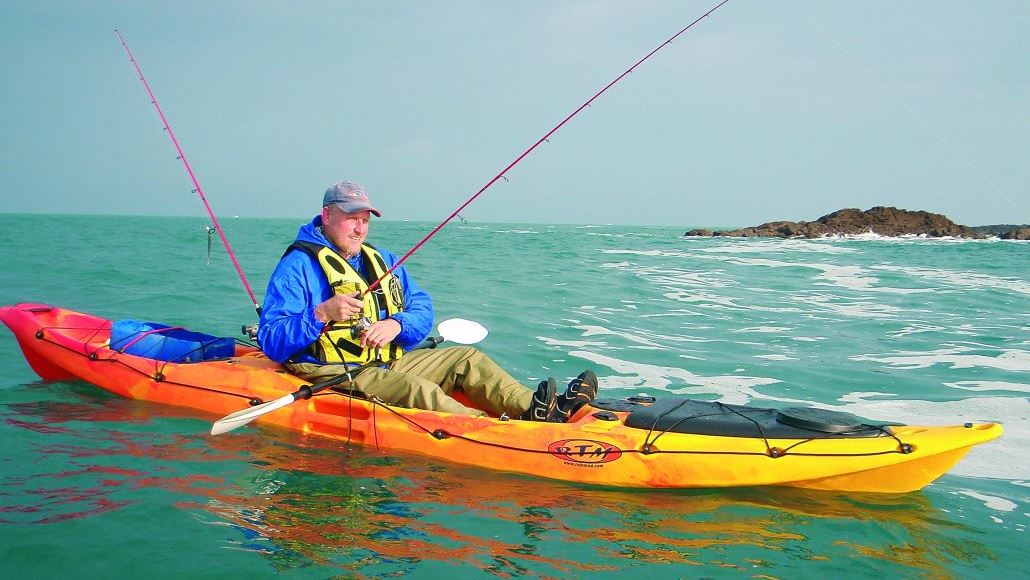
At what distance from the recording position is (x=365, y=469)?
4.52m

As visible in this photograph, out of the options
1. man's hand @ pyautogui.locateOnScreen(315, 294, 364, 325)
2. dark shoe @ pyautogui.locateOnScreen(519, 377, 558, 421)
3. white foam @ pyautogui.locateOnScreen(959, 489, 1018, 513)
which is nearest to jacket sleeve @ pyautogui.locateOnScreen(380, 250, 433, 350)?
man's hand @ pyautogui.locateOnScreen(315, 294, 364, 325)

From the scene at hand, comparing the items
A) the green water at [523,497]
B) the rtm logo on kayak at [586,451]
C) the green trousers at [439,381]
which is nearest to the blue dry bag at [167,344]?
the green water at [523,497]

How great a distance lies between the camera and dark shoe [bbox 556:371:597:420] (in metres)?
4.81

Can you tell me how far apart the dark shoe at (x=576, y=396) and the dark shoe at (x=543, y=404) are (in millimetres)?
64

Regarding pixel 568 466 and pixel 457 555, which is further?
pixel 568 466

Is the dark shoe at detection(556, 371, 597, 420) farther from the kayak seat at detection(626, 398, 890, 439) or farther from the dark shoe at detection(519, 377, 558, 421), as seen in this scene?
the kayak seat at detection(626, 398, 890, 439)

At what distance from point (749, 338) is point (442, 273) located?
332 inches

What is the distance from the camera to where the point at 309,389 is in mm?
4676

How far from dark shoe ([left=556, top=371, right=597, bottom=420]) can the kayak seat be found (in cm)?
31

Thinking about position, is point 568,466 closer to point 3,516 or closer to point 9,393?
point 3,516

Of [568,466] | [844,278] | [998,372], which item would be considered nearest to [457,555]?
[568,466]

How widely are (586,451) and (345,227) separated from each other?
2150 millimetres

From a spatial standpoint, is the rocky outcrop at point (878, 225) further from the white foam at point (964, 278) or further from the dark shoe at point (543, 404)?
the dark shoe at point (543, 404)

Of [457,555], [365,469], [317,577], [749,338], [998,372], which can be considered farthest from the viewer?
[749,338]
